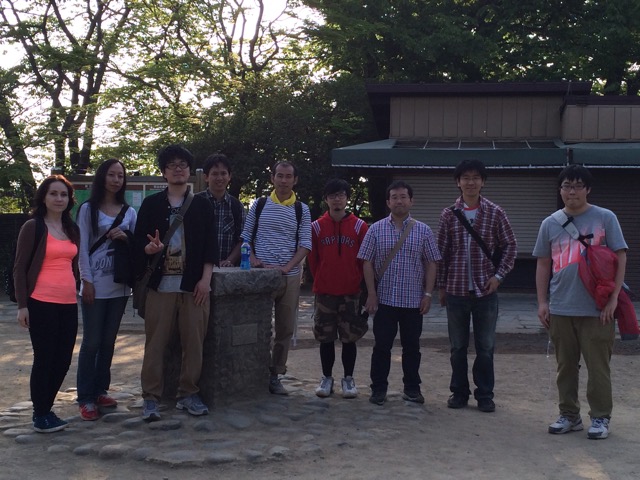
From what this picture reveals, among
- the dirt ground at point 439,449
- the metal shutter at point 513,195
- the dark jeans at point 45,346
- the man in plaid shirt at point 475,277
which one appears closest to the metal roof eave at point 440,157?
the metal shutter at point 513,195

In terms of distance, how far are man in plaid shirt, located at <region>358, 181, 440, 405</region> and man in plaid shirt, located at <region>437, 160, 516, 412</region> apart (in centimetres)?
19

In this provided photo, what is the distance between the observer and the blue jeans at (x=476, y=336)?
6156mm

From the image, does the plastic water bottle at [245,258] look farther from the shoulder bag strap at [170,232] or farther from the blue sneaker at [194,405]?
the blue sneaker at [194,405]

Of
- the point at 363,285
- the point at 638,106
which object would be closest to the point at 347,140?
the point at 638,106

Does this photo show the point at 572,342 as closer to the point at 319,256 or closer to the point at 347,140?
the point at 319,256

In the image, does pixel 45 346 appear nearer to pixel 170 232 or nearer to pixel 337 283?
pixel 170 232

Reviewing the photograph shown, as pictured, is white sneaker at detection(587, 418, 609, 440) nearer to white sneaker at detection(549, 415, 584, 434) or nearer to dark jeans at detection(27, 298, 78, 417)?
white sneaker at detection(549, 415, 584, 434)

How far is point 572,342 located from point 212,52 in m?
20.1

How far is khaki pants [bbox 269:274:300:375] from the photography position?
639 cm

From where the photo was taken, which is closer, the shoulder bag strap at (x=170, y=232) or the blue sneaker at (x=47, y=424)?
the blue sneaker at (x=47, y=424)

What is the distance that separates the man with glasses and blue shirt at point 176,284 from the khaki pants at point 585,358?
2520mm

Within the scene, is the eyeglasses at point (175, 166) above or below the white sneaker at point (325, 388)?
above

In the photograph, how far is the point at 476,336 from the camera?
20.5ft

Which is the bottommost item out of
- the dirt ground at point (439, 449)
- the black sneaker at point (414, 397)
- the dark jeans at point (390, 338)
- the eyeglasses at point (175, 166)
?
the dirt ground at point (439, 449)
